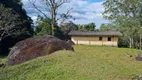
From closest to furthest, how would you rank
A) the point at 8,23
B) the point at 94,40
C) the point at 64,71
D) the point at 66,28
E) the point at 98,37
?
the point at 64,71, the point at 8,23, the point at 98,37, the point at 94,40, the point at 66,28

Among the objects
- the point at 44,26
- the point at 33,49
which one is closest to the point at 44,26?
the point at 44,26

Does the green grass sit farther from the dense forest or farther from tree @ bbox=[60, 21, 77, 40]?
tree @ bbox=[60, 21, 77, 40]

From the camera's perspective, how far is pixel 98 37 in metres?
37.1

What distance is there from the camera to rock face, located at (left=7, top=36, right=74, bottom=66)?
11289 mm

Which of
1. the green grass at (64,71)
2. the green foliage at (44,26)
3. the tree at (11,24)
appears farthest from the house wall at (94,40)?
the green grass at (64,71)

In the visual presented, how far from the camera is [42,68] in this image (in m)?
8.59

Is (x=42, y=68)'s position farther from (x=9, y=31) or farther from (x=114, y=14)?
(x=114, y=14)

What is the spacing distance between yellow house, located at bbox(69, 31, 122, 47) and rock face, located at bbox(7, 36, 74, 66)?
2494cm

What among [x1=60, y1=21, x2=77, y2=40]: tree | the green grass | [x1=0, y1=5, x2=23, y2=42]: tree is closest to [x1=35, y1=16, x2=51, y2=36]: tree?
[x1=60, y1=21, x2=77, y2=40]: tree

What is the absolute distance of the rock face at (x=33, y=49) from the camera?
11289mm

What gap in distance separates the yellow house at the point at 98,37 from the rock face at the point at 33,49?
2494 centimetres

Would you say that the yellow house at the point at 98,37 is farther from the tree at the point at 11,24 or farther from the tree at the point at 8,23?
the tree at the point at 8,23

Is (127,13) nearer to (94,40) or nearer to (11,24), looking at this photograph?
(94,40)

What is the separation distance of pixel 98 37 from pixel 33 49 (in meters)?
26.4
